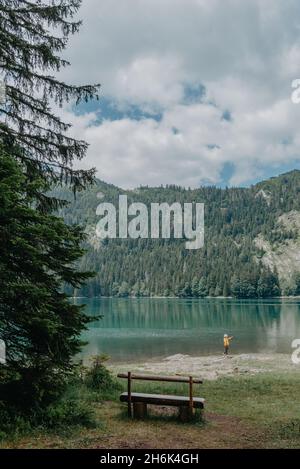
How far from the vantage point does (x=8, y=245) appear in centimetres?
992

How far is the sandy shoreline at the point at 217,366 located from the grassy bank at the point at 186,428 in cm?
1082

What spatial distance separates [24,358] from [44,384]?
80 cm

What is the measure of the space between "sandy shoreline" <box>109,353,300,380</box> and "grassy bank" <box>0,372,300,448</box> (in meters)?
10.8

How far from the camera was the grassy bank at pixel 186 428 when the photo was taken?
9750mm

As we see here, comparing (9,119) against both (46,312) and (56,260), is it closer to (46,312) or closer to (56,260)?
(56,260)

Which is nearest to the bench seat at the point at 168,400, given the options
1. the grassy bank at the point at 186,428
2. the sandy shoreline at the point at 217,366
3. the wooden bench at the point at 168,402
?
the wooden bench at the point at 168,402

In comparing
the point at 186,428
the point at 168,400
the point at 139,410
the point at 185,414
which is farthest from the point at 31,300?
the point at 185,414

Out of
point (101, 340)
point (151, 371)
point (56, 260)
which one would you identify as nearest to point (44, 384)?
point (56, 260)

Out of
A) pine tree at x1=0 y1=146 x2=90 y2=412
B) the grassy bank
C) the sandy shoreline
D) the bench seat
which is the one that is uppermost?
pine tree at x1=0 y1=146 x2=90 y2=412

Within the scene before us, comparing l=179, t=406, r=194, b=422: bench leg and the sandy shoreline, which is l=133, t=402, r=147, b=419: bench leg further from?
the sandy shoreline

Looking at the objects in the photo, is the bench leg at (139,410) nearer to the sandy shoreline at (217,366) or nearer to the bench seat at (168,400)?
the bench seat at (168,400)

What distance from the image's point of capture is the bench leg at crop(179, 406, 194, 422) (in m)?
12.5

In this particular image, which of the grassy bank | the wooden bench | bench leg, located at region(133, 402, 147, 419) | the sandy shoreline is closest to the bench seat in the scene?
the wooden bench
